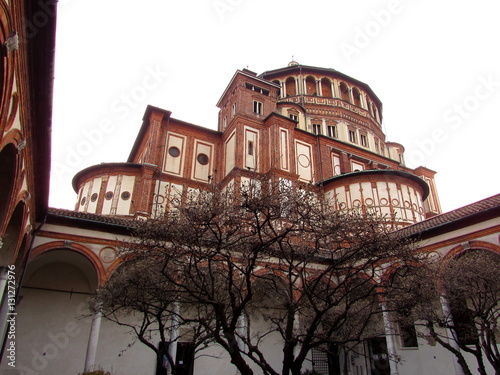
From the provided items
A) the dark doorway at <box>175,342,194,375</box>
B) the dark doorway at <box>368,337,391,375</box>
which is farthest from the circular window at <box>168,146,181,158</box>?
the dark doorway at <box>368,337,391,375</box>

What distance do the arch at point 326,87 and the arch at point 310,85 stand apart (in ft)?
2.45

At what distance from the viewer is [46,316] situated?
46.0ft

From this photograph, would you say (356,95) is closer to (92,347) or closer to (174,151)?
(174,151)

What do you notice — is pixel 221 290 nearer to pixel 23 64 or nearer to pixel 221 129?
pixel 23 64

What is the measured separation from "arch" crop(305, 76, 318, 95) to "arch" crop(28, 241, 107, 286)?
83.8ft

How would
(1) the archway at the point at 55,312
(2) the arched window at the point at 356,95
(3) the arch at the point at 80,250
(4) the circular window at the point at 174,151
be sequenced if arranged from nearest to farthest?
(3) the arch at the point at 80,250
(1) the archway at the point at 55,312
(4) the circular window at the point at 174,151
(2) the arched window at the point at 356,95

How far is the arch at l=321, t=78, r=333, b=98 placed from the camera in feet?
107

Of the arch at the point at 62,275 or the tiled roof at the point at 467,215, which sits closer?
the tiled roof at the point at 467,215

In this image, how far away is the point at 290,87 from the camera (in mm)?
33188

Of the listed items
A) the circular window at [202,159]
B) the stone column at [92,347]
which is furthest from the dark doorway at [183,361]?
the circular window at [202,159]

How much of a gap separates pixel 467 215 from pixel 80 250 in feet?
44.7

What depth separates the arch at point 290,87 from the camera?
3262 centimetres

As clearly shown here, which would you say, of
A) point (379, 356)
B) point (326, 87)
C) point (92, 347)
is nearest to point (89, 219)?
point (92, 347)

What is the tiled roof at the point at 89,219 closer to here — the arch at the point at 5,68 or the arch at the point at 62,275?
the arch at the point at 62,275
